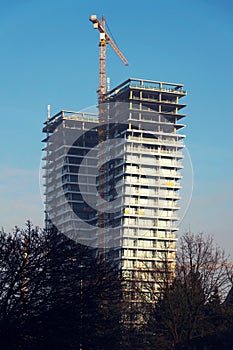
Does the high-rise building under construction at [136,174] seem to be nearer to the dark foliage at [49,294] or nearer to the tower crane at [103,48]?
the tower crane at [103,48]

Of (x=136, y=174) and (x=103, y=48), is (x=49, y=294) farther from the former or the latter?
(x=103, y=48)

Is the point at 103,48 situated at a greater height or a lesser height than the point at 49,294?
greater

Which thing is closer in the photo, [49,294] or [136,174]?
[49,294]

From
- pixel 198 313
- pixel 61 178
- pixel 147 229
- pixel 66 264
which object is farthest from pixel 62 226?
pixel 66 264

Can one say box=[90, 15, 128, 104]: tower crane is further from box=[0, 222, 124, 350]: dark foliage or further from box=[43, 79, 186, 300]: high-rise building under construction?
box=[0, 222, 124, 350]: dark foliage

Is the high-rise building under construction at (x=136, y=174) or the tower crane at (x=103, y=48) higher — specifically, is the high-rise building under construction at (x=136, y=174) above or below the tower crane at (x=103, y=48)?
below

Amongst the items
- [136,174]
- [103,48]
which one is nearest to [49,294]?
[136,174]

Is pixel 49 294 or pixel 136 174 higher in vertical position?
pixel 136 174

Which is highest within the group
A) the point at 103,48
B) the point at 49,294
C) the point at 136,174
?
the point at 103,48

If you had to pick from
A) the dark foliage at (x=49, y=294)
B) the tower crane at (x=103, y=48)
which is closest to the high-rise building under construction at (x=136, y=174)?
the tower crane at (x=103, y=48)

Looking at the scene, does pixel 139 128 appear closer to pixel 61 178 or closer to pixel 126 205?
pixel 126 205

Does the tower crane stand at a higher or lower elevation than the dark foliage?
higher

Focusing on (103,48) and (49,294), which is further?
(103,48)

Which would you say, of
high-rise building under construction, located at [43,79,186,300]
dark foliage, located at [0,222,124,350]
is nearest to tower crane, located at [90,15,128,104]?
high-rise building under construction, located at [43,79,186,300]
